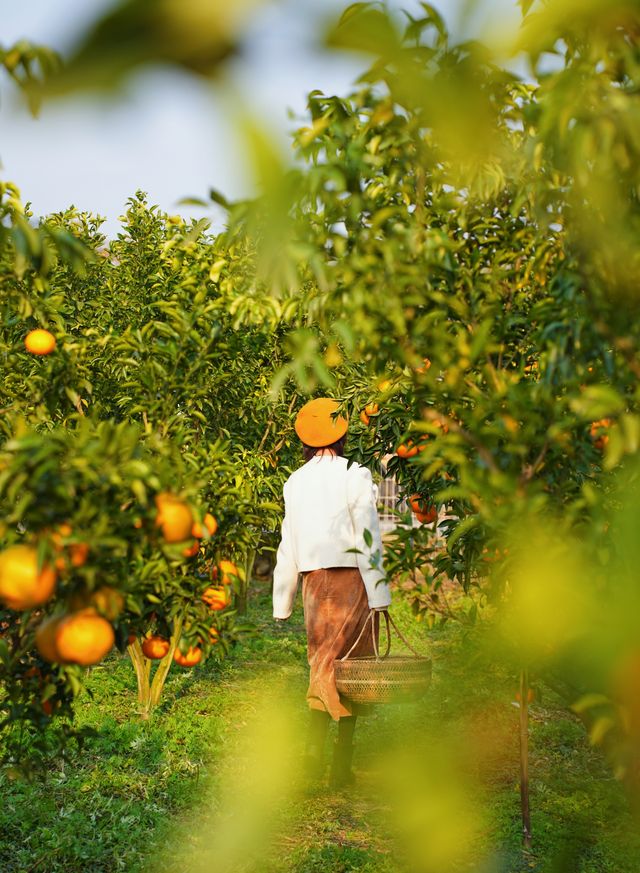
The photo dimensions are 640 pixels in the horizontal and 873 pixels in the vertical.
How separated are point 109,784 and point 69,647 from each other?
316cm

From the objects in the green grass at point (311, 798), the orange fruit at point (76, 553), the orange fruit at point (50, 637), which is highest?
the orange fruit at point (76, 553)

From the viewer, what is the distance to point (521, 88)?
2.32 m

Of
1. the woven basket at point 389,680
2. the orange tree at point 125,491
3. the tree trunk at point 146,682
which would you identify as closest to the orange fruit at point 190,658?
the orange tree at point 125,491

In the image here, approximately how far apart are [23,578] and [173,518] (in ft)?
1.13

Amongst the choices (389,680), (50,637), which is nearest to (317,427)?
(389,680)

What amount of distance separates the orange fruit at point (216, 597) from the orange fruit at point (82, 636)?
0.59 metres

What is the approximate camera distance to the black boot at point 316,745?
5164 mm

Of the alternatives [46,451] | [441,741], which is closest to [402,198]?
[46,451]

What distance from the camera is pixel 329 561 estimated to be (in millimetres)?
5180

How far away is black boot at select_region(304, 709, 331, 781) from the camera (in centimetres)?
516

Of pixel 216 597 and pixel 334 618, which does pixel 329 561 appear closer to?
pixel 334 618

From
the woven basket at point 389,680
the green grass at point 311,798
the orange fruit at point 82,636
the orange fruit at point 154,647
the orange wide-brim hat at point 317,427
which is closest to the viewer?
the orange fruit at point 82,636

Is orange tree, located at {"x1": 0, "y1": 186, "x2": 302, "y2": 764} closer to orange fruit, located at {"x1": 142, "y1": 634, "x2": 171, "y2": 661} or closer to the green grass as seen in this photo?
→ orange fruit, located at {"x1": 142, "y1": 634, "x2": 171, "y2": 661}

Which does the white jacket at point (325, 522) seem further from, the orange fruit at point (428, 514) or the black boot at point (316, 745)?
the orange fruit at point (428, 514)
